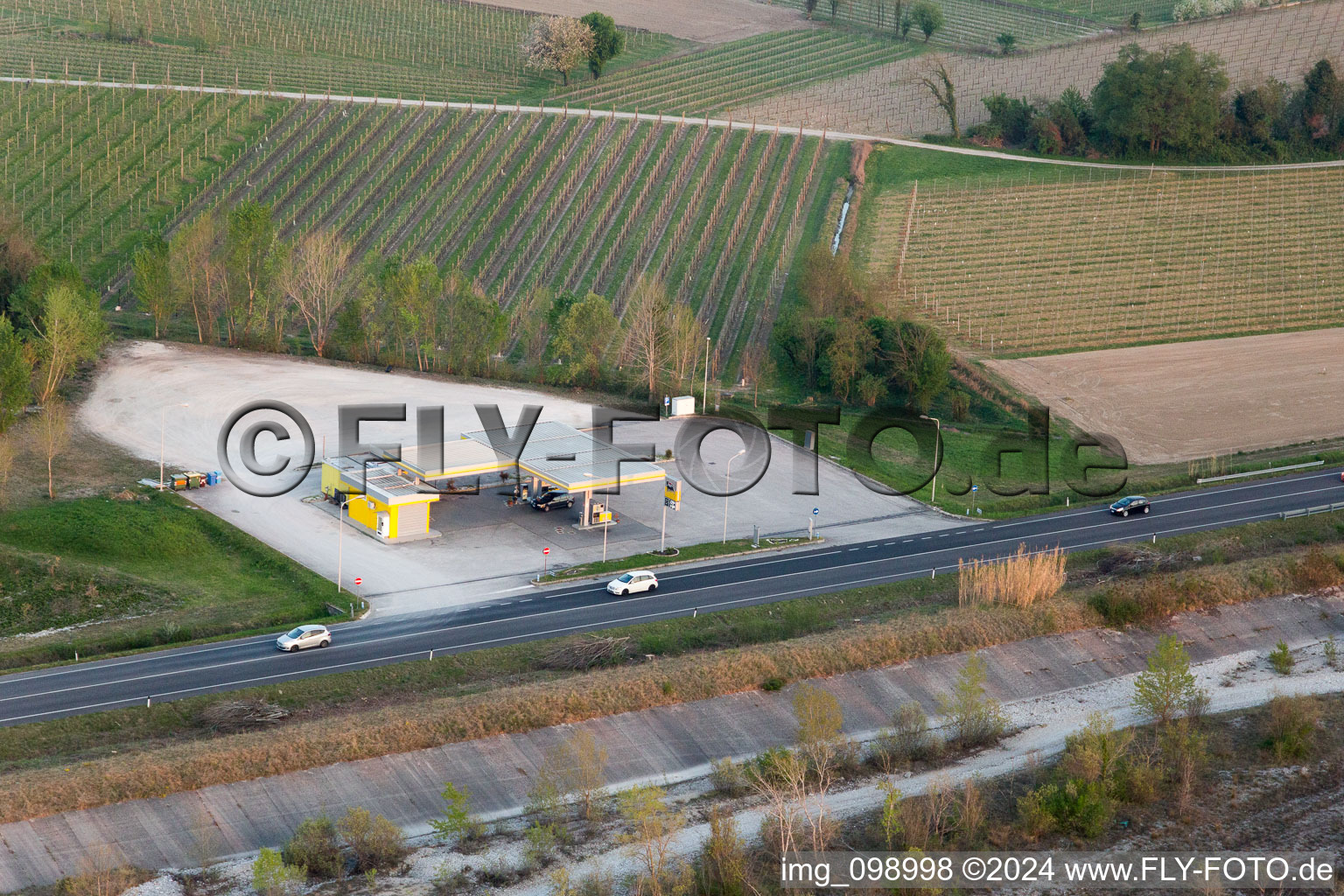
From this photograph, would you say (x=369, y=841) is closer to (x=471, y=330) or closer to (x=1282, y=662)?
(x=1282, y=662)

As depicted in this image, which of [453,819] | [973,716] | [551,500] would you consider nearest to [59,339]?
[551,500]

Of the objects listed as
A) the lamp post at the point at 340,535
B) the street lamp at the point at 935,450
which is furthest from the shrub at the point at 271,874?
the street lamp at the point at 935,450

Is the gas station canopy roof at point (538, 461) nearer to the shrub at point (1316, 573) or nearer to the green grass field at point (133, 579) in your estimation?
the green grass field at point (133, 579)

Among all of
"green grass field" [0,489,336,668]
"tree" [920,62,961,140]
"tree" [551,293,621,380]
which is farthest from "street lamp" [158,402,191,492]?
"tree" [920,62,961,140]

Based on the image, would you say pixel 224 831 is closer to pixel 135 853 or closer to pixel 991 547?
pixel 135 853

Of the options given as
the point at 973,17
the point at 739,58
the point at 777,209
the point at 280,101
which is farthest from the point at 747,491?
the point at 973,17

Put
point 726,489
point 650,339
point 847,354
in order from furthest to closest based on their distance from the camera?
point 847,354 < point 650,339 < point 726,489

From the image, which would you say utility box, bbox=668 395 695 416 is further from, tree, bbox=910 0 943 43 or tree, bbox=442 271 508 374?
tree, bbox=910 0 943 43
